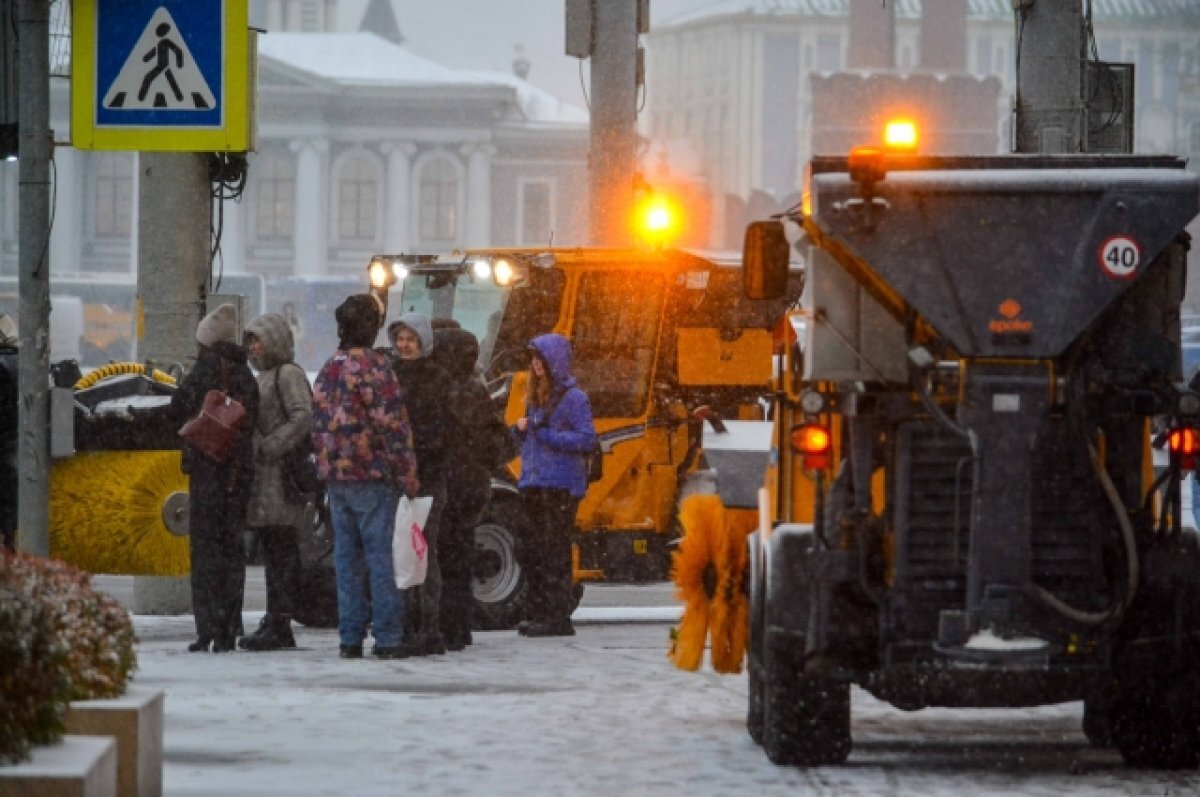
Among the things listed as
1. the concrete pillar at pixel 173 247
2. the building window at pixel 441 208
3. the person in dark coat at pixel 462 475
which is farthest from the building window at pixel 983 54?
the person in dark coat at pixel 462 475

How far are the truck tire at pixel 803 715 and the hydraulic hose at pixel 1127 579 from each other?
0.93 m

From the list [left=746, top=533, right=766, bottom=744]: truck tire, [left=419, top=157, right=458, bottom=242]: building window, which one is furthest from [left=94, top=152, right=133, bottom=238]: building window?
[left=746, top=533, right=766, bottom=744]: truck tire

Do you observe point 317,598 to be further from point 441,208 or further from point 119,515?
point 441,208

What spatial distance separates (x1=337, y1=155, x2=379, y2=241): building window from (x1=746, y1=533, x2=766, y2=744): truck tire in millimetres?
80051

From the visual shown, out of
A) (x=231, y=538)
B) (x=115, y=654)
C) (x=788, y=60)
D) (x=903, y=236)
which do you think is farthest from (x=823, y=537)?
(x=788, y=60)

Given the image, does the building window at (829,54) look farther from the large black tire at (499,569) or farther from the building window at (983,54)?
the large black tire at (499,569)

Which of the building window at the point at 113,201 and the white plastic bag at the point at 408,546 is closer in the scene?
the white plastic bag at the point at 408,546

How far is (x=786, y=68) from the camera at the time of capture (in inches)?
5541

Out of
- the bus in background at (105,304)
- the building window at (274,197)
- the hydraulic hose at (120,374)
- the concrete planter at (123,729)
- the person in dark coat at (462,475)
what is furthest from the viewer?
the building window at (274,197)

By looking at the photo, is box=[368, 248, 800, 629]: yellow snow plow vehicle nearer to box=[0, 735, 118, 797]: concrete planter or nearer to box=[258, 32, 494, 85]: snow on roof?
box=[0, 735, 118, 797]: concrete planter

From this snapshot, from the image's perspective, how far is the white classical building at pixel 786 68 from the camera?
12681 cm

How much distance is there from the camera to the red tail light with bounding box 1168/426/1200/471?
9.84 metres

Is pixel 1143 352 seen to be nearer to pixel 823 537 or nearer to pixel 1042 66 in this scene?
pixel 823 537

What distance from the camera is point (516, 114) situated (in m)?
91.3
